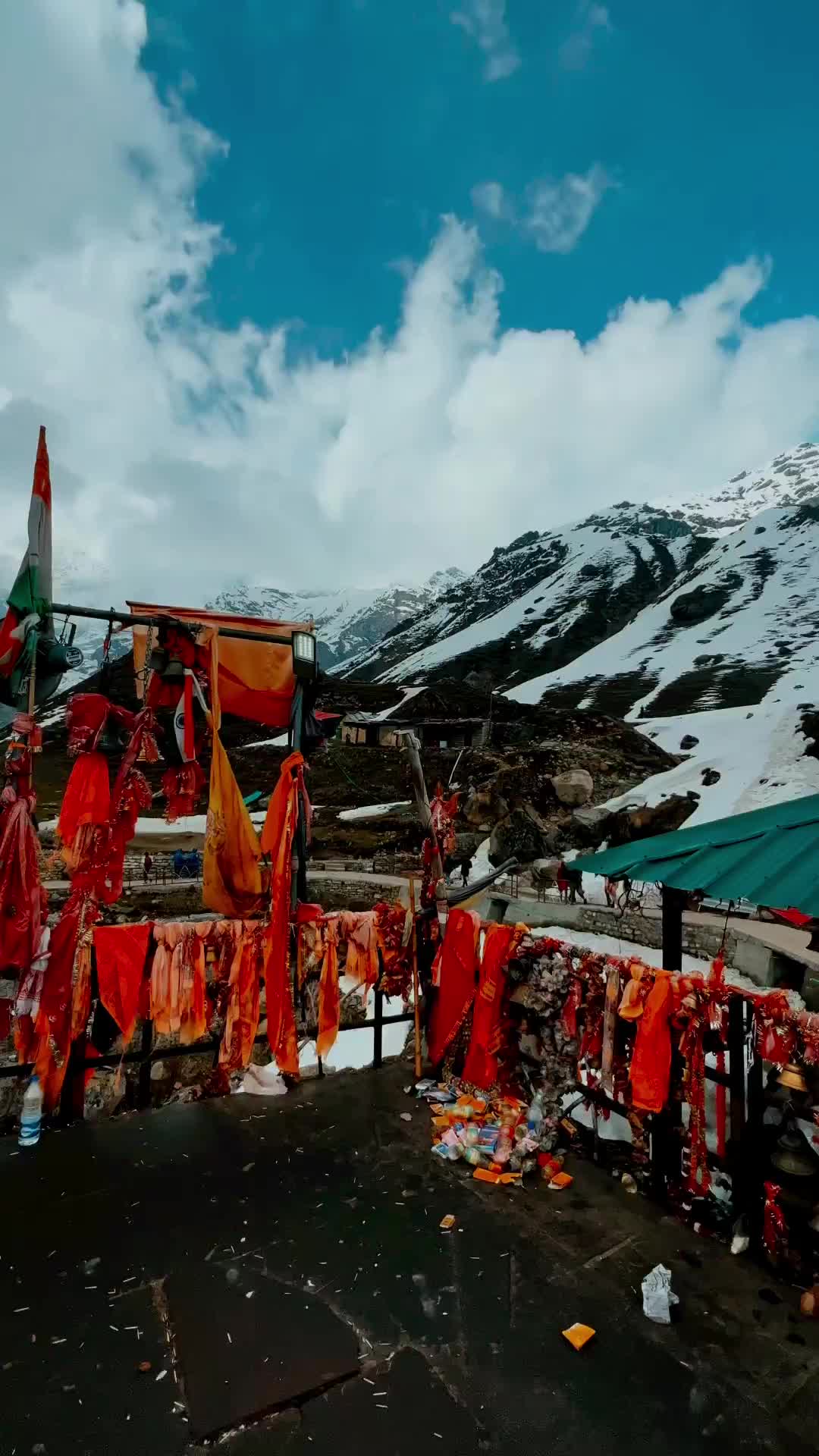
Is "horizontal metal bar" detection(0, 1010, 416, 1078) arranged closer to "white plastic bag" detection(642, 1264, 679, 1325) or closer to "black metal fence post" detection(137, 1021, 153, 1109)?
"black metal fence post" detection(137, 1021, 153, 1109)

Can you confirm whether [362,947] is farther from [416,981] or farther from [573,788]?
[573,788]

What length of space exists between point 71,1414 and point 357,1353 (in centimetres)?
124

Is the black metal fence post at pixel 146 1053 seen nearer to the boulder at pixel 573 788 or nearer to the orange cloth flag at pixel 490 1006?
the orange cloth flag at pixel 490 1006

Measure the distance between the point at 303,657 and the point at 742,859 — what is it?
3974mm

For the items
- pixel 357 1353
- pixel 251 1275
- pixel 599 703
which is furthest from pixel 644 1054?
pixel 599 703

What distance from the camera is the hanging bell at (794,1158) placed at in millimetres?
3641

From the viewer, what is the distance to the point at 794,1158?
12.0ft

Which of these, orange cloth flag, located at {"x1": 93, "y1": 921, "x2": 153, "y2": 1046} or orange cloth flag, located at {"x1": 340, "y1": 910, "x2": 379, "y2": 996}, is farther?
orange cloth flag, located at {"x1": 340, "y1": 910, "x2": 379, "y2": 996}

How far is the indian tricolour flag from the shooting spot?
4.77m

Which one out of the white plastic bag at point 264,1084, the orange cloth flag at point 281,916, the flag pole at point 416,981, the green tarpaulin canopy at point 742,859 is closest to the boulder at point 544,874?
the green tarpaulin canopy at point 742,859

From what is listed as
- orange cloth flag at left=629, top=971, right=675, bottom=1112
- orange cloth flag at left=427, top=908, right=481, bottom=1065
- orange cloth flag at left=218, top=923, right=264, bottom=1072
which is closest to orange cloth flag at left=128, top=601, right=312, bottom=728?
orange cloth flag at left=218, top=923, right=264, bottom=1072

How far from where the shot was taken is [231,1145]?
4793mm

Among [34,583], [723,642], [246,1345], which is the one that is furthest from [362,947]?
[723,642]

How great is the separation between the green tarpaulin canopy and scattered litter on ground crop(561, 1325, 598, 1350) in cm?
246
